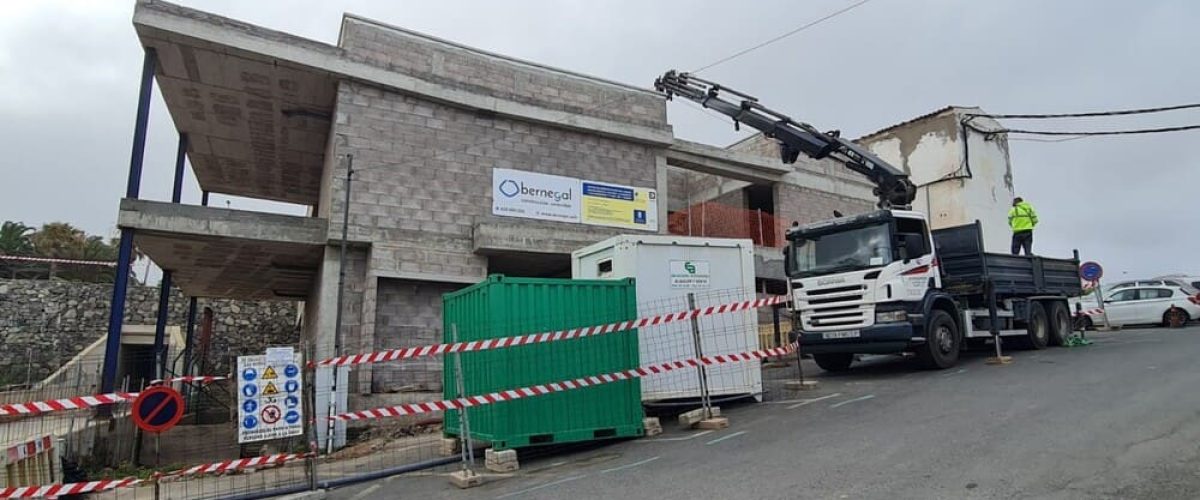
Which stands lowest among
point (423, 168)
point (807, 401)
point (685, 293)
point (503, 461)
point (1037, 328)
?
point (503, 461)

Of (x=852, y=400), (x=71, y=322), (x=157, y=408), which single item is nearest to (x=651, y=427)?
(x=852, y=400)

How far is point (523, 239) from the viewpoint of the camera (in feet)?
48.3

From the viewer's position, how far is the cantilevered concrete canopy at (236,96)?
12.4 meters

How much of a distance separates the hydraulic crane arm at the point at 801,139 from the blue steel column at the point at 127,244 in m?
Result: 11.3

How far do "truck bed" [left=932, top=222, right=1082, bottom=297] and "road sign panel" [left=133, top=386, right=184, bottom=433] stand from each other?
11401mm

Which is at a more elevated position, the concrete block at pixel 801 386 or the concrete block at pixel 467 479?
the concrete block at pixel 801 386

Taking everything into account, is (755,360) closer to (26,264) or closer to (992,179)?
(992,179)

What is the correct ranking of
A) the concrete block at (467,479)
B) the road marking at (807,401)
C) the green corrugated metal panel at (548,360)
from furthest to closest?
the road marking at (807,401)
the green corrugated metal panel at (548,360)
the concrete block at (467,479)

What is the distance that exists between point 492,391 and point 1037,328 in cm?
1175

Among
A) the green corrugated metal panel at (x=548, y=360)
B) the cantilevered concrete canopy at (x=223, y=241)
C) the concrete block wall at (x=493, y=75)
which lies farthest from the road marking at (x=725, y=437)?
the concrete block wall at (x=493, y=75)

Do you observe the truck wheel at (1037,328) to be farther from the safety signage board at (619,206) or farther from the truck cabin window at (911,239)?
the safety signage board at (619,206)

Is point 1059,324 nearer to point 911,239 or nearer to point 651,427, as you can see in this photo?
point 911,239

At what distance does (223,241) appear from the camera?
538 inches

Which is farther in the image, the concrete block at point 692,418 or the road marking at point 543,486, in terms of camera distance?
the concrete block at point 692,418
